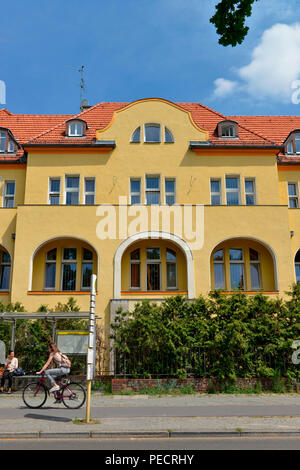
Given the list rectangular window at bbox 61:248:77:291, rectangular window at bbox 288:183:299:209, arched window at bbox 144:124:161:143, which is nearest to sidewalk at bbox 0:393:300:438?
rectangular window at bbox 61:248:77:291

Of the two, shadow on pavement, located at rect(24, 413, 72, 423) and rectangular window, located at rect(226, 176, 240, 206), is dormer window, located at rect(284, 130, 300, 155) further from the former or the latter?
shadow on pavement, located at rect(24, 413, 72, 423)

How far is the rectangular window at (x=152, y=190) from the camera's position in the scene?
20391 millimetres

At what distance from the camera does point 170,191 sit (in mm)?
20547

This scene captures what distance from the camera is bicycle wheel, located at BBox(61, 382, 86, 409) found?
11156 millimetres

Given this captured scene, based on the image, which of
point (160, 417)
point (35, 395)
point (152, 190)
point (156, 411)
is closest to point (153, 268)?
point (152, 190)

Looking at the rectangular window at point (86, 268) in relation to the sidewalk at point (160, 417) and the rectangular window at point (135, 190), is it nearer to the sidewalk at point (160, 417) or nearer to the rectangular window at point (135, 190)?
the rectangular window at point (135, 190)

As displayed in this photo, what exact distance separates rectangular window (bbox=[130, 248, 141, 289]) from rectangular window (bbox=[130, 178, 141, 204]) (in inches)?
99.3

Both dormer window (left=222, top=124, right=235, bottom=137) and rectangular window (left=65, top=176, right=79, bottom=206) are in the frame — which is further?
dormer window (left=222, top=124, right=235, bottom=137)

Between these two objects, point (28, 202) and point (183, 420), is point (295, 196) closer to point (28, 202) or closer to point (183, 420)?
point (28, 202)

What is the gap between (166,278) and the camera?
19.7m

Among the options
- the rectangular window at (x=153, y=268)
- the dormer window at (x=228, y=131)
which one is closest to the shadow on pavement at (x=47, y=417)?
the rectangular window at (x=153, y=268)

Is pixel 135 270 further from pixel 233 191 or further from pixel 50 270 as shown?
pixel 233 191

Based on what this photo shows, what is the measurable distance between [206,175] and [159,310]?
8362mm

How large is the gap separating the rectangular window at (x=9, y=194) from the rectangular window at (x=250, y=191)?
11.9m
